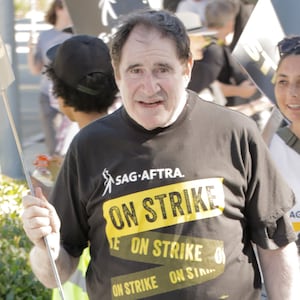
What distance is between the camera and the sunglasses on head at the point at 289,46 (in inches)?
132

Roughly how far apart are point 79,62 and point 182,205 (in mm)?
1168

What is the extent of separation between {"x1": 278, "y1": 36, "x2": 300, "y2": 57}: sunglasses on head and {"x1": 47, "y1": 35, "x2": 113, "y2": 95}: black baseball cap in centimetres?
66

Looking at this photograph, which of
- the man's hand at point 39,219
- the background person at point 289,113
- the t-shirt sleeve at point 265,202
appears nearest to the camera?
the man's hand at point 39,219

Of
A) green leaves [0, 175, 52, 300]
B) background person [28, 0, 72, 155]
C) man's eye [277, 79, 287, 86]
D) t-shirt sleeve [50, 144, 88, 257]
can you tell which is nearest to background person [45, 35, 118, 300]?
man's eye [277, 79, 287, 86]

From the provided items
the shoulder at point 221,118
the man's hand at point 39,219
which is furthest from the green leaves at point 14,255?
the shoulder at point 221,118

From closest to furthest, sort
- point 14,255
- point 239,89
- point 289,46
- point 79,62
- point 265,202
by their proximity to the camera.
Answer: point 265,202 < point 289,46 < point 79,62 < point 14,255 < point 239,89

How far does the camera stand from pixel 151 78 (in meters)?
2.54

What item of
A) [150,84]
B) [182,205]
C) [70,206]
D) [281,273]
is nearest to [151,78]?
Answer: [150,84]

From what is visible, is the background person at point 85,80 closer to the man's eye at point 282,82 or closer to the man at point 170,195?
the man's eye at point 282,82

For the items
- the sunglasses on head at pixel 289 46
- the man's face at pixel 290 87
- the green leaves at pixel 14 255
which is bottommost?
the green leaves at pixel 14 255

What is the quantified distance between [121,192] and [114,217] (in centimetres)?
7

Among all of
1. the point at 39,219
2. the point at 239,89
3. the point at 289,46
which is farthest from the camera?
the point at 239,89

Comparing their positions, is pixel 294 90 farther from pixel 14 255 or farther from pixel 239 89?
pixel 14 255

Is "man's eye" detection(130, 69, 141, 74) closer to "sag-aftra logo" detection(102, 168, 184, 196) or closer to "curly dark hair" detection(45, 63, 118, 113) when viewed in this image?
"sag-aftra logo" detection(102, 168, 184, 196)
